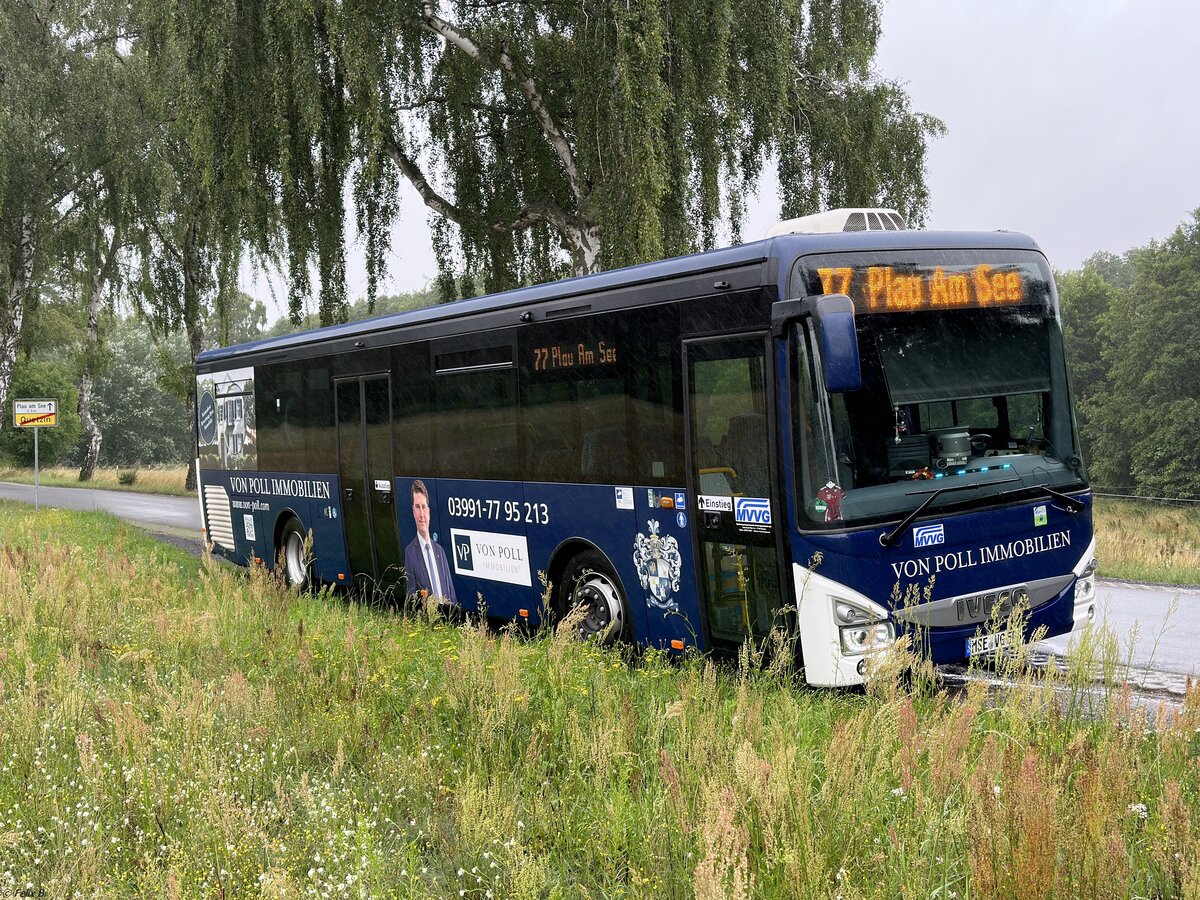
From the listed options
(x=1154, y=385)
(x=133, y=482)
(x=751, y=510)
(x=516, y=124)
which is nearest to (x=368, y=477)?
(x=751, y=510)

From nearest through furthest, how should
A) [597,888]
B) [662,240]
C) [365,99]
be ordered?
1. [597,888]
2. [662,240]
3. [365,99]

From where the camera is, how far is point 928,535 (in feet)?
22.9

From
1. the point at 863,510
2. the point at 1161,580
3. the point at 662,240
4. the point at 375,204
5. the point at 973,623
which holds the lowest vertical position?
Result: the point at 1161,580

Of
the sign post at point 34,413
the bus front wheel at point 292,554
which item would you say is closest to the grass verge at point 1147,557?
the bus front wheel at point 292,554

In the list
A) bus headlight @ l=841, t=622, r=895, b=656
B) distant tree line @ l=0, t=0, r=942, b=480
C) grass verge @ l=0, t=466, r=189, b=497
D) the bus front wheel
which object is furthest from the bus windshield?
grass verge @ l=0, t=466, r=189, b=497

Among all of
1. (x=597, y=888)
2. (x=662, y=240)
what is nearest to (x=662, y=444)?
(x=597, y=888)

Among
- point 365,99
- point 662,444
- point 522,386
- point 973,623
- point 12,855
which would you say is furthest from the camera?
point 365,99

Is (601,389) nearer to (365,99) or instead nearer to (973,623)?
(973,623)

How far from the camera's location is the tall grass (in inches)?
144

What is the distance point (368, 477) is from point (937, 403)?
6.55 meters

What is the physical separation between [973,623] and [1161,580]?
8406 mm

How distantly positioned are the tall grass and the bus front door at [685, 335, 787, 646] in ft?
1.49

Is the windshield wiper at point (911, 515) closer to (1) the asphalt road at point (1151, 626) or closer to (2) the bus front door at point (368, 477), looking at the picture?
(1) the asphalt road at point (1151, 626)

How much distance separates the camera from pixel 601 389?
8.69m
